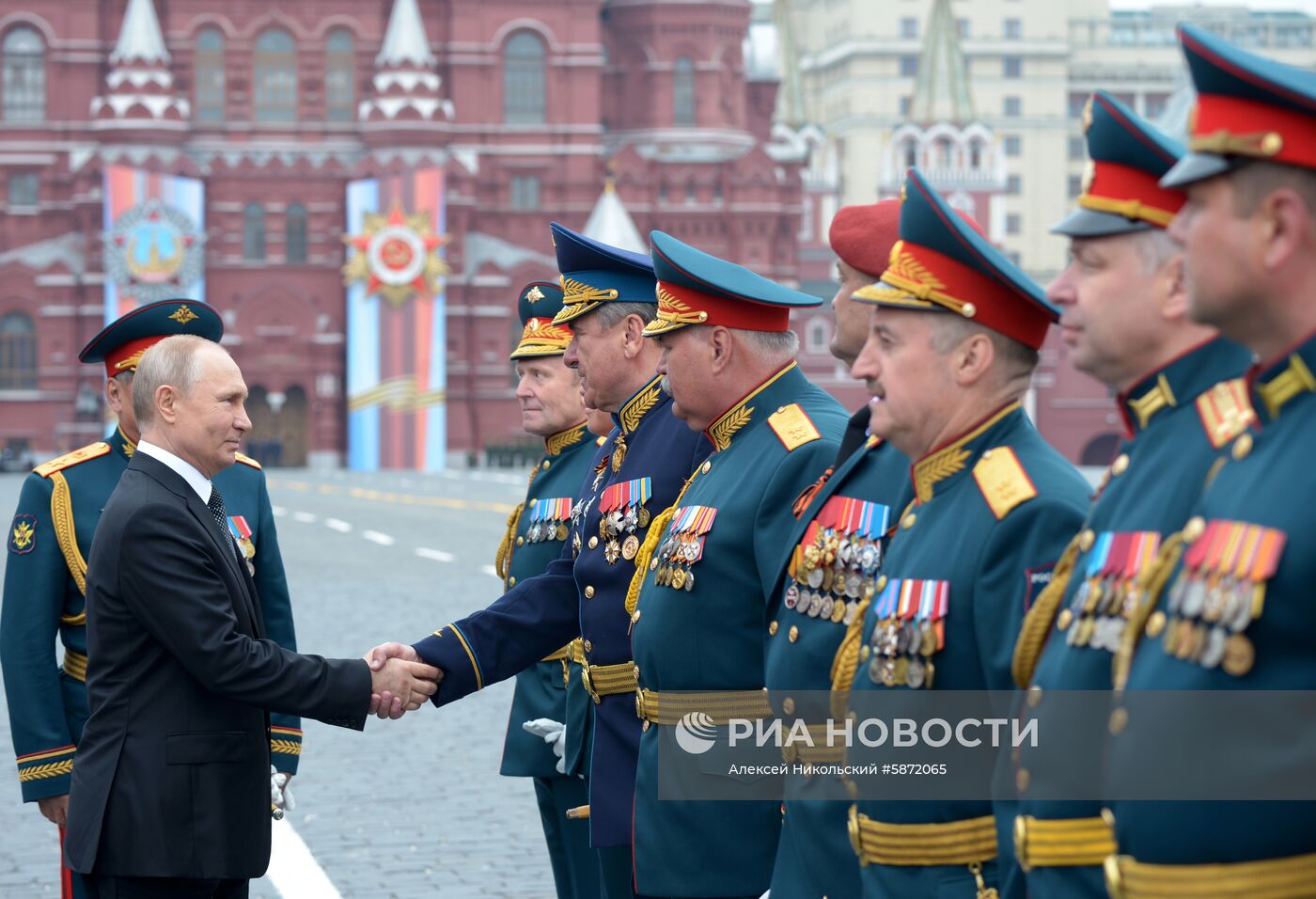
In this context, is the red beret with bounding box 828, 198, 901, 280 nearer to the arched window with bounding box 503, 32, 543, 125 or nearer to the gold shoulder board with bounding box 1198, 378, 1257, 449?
the gold shoulder board with bounding box 1198, 378, 1257, 449

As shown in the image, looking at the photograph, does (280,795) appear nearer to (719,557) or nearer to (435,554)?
(719,557)

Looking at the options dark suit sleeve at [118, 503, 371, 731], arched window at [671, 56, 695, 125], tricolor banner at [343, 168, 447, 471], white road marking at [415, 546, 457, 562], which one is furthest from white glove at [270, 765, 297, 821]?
arched window at [671, 56, 695, 125]

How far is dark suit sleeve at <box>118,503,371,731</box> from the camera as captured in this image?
159 inches

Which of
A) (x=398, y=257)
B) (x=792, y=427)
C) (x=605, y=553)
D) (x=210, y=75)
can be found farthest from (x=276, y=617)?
(x=210, y=75)

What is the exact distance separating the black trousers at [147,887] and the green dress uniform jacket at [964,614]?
1.61 metres

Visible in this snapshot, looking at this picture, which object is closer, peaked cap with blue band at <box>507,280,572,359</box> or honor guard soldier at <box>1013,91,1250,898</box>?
honor guard soldier at <box>1013,91,1250,898</box>

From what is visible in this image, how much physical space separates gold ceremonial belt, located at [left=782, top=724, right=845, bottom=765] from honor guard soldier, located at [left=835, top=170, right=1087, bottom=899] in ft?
0.86

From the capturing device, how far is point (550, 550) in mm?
5879

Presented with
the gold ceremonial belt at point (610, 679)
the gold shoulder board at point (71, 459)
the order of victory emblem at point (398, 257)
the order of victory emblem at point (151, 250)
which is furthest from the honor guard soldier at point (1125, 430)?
the order of victory emblem at point (151, 250)

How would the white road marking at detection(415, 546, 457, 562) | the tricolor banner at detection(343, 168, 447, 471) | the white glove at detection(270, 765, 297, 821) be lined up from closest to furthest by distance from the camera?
1. the white glove at detection(270, 765, 297, 821)
2. the white road marking at detection(415, 546, 457, 562)
3. the tricolor banner at detection(343, 168, 447, 471)

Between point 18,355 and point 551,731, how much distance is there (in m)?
50.0

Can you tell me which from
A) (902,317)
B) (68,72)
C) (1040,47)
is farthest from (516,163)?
(902,317)

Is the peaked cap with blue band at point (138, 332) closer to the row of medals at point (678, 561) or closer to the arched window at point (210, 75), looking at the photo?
the row of medals at point (678, 561)

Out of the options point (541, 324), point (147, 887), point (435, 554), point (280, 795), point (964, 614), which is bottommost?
point (435, 554)
